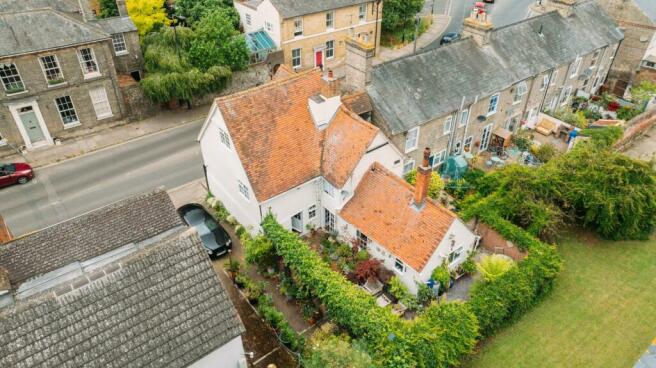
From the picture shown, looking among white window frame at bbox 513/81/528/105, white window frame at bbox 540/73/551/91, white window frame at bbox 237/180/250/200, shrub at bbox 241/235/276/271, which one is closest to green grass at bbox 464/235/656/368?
shrub at bbox 241/235/276/271

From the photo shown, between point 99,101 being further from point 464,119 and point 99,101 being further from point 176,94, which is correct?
point 464,119

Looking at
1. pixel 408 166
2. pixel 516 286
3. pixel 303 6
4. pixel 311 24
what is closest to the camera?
pixel 516 286

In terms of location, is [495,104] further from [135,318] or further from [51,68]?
[51,68]

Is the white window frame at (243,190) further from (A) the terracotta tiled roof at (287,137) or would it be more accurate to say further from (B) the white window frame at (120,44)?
(B) the white window frame at (120,44)

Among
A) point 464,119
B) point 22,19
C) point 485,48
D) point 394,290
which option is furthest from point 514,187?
point 22,19

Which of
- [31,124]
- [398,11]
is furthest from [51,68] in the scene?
[398,11]

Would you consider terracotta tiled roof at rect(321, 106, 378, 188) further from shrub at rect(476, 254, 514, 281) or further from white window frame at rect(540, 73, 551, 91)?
white window frame at rect(540, 73, 551, 91)
